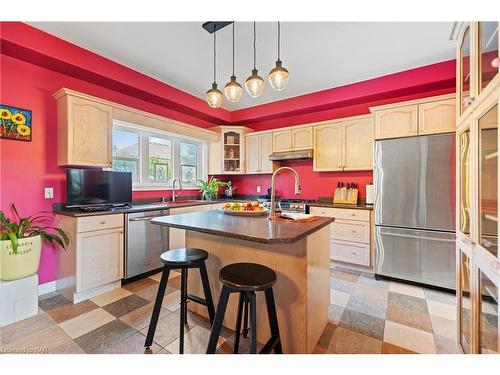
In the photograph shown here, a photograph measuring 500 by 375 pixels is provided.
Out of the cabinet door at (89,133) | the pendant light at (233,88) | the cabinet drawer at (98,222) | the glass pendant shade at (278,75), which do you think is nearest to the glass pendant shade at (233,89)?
the pendant light at (233,88)

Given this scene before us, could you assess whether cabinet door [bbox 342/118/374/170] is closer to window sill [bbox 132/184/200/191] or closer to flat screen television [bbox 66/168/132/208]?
window sill [bbox 132/184/200/191]

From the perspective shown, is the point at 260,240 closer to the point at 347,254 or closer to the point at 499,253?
the point at 499,253

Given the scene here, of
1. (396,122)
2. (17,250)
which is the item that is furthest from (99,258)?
(396,122)

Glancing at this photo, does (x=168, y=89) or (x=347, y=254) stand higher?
(x=168, y=89)

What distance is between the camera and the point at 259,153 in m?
4.37

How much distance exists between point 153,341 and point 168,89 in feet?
10.6

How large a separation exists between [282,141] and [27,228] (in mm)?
3585

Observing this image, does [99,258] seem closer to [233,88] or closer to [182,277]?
[182,277]

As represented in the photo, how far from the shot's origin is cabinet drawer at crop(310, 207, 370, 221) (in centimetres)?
303

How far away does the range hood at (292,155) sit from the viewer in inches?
146

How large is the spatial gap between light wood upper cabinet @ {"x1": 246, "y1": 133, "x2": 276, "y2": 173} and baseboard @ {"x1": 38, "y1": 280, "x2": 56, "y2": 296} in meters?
3.30

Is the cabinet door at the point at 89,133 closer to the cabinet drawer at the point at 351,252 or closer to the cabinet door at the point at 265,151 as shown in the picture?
the cabinet door at the point at 265,151
